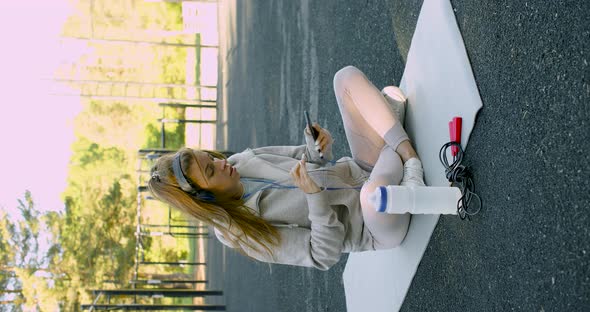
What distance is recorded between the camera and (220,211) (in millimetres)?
3053

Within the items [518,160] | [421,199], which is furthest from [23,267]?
[518,160]

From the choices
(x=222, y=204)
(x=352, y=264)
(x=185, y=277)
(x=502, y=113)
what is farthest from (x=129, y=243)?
(x=502, y=113)

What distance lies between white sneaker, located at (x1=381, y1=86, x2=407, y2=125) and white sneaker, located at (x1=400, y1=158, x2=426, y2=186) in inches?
16.9

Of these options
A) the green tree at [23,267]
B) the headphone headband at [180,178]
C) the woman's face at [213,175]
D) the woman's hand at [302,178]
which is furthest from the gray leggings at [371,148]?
the green tree at [23,267]

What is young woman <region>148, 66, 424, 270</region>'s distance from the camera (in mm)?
3041

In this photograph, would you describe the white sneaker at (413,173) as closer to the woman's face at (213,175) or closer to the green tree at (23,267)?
the woman's face at (213,175)

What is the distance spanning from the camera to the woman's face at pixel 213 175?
9.97 ft

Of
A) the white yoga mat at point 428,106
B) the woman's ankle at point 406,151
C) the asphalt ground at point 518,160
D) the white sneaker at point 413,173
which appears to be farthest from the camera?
the woman's ankle at point 406,151

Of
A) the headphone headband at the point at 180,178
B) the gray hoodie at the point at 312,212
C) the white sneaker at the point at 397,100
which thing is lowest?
the gray hoodie at the point at 312,212

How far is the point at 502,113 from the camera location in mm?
2523

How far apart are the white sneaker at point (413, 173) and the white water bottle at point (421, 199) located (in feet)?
0.73

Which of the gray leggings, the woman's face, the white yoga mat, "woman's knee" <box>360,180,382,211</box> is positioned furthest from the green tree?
"woman's knee" <box>360,180,382,211</box>

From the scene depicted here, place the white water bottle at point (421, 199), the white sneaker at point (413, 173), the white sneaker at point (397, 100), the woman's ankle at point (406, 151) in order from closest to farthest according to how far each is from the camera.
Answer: the white water bottle at point (421, 199) → the white sneaker at point (413, 173) → the woman's ankle at point (406, 151) → the white sneaker at point (397, 100)

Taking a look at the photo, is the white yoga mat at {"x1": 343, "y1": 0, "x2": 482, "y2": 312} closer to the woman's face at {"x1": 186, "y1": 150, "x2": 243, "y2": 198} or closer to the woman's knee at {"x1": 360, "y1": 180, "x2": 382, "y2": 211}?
the woman's knee at {"x1": 360, "y1": 180, "x2": 382, "y2": 211}
